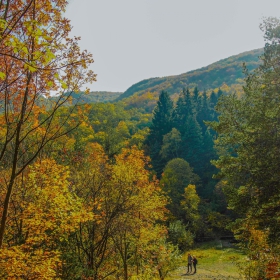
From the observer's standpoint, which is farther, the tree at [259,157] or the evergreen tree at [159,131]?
the evergreen tree at [159,131]

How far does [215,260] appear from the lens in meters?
28.6

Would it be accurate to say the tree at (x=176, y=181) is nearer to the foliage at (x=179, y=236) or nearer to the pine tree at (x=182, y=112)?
the foliage at (x=179, y=236)

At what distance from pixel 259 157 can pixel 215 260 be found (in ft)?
67.5

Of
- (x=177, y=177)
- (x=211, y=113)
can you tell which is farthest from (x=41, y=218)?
(x=211, y=113)

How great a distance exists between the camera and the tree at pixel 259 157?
11.7 m

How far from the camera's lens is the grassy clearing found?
2141 centimetres

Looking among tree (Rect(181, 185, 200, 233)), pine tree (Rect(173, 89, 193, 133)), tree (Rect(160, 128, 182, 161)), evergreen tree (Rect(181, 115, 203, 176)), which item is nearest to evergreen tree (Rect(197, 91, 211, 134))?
pine tree (Rect(173, 89, 193, 133))

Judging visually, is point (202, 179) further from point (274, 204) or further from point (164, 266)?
point (274, 204)

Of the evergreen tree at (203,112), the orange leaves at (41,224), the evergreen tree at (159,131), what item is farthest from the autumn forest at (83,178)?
the evergreen tree at (203,112)

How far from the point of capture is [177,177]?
4316 centimetres

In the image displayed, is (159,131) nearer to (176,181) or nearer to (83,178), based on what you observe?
(176,181)

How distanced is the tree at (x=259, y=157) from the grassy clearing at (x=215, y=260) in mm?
8350

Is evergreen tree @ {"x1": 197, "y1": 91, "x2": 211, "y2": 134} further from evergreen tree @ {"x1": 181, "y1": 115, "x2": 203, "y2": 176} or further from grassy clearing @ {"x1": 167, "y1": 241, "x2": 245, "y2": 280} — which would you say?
grassy clearing @ {"x1": 167, "y1": 241, "x2": 245, "y2": 280}

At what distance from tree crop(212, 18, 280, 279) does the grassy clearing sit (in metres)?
8.35
